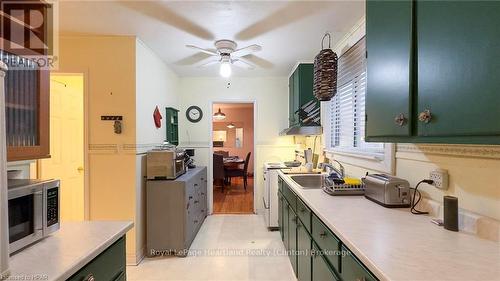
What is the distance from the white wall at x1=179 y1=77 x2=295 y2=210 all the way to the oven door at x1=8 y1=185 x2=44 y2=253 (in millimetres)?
3456

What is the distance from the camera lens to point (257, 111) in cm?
454

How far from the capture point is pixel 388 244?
1.04 metres

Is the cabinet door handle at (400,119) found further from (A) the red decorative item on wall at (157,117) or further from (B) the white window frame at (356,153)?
(A) the red decorative item on wall at (157,117)

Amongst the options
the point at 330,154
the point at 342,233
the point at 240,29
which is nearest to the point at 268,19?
the point at 240,29

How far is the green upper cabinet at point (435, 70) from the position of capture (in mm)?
795

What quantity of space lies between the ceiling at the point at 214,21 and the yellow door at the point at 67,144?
2.63ft

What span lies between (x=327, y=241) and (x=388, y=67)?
3.26 feet

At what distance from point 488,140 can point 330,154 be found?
7.67 ft

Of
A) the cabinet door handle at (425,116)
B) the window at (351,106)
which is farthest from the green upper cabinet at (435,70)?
the window at (351,106)

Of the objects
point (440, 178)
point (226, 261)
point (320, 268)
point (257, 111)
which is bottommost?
point (226, 261)

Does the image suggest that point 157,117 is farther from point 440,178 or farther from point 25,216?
point 440,178

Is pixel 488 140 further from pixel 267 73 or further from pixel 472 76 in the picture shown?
pixel 267 73

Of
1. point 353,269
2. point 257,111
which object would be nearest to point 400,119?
point 353,269

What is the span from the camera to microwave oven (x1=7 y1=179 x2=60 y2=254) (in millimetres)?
1013
